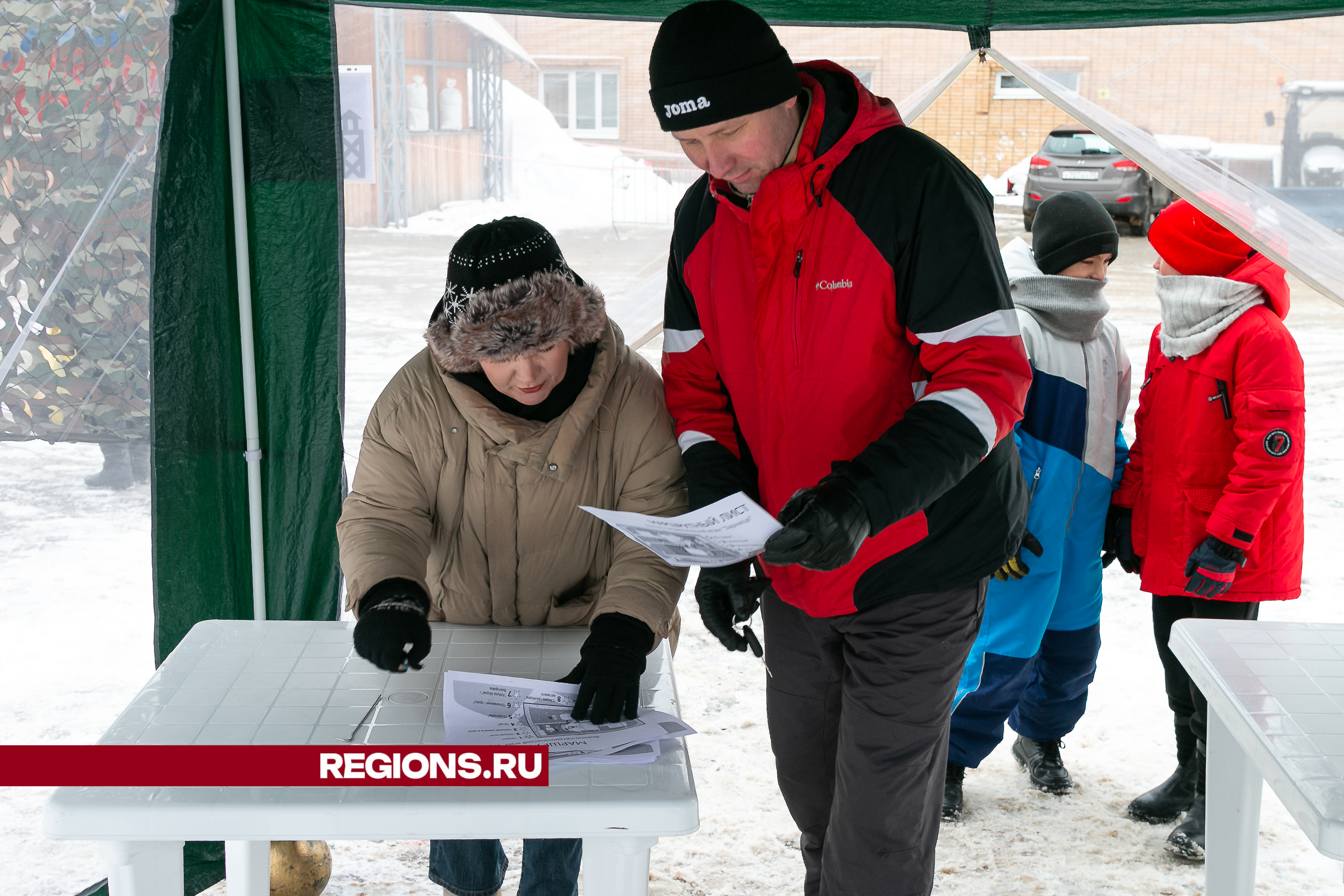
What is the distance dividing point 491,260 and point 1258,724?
48.5 inches

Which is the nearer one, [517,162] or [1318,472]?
[517,162]

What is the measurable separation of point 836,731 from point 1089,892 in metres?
0.90

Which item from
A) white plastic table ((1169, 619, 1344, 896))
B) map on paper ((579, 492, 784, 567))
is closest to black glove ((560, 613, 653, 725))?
map on paper ((579, 492, 784, 567))

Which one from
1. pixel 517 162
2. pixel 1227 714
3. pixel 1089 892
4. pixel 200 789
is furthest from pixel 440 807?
pixel 517 162

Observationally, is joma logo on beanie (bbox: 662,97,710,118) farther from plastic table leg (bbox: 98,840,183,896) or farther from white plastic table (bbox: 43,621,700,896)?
plastic table leg (bbox: 98,840,183,896)

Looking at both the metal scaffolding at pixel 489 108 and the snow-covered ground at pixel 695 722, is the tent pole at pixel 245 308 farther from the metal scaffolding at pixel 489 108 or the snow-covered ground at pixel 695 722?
the metal scaffolding at pixel 489 108

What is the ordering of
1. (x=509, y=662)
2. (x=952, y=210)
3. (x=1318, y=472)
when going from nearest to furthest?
1. (x=952, y=210)
2. (x=509, y=662)
3. (x=1318, y=472)

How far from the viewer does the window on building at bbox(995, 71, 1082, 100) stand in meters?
2.57

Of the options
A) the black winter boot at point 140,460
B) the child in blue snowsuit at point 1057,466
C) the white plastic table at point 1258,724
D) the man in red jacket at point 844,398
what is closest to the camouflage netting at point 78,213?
the black winter boot at point 140,460

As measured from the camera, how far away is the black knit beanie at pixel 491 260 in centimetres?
163

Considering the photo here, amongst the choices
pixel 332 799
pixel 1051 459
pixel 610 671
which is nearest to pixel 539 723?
pixel 610 671

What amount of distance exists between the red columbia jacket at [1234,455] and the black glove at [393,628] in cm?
161

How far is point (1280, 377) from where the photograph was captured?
7.41 feet

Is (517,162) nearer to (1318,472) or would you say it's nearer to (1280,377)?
(1280,377)
